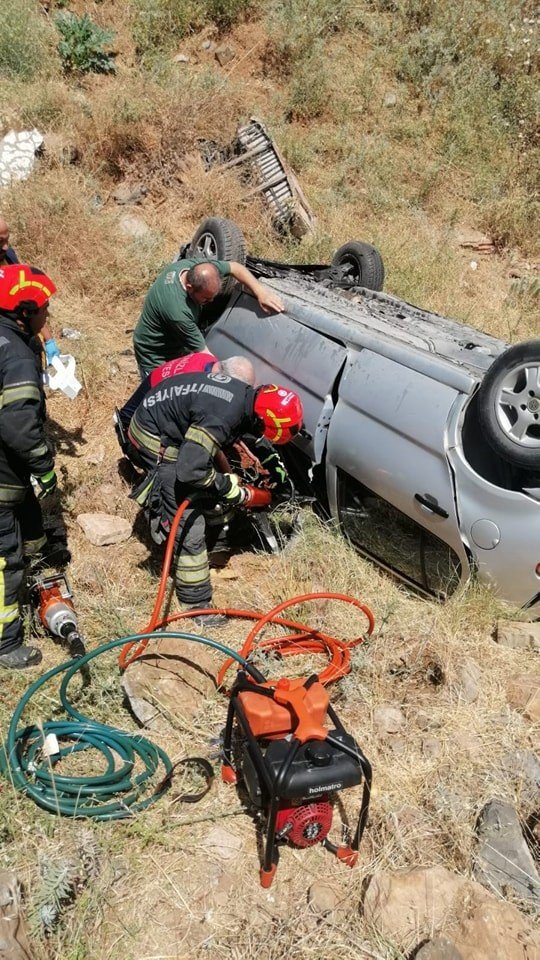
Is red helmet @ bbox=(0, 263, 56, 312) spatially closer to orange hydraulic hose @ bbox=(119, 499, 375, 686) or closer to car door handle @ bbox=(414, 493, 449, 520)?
orange hydraulic hose @ bbox=(119, 499, 375, 686)

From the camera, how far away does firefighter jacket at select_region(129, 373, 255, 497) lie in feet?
11.6

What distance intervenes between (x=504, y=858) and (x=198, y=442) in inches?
87.4

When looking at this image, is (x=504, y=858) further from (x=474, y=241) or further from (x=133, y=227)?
(x=474, y=241)

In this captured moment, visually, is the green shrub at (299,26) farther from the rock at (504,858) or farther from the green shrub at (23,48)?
the rock at (504,858)

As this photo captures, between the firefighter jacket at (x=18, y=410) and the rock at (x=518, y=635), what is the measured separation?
2.35 meters

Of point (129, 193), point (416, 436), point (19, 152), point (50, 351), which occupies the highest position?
point (19, 152)

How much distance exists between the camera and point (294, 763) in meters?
2.27

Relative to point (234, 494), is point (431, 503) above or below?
above

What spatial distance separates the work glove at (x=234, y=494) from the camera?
3686mm

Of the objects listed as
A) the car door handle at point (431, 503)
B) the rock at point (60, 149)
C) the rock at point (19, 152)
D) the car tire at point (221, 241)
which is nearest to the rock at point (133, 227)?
the rock at point (60, 149)

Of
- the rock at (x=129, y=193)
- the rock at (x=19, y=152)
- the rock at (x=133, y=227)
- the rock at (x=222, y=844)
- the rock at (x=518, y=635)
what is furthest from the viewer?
the rock at (x=129, y=193)

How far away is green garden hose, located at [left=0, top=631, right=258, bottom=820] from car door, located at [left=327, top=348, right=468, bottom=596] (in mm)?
1227

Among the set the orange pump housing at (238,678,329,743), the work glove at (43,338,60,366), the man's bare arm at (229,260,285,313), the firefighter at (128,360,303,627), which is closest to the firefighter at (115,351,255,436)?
the firefighter at (128,360,303,627)

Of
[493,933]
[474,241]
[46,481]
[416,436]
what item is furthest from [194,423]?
[474,241]
